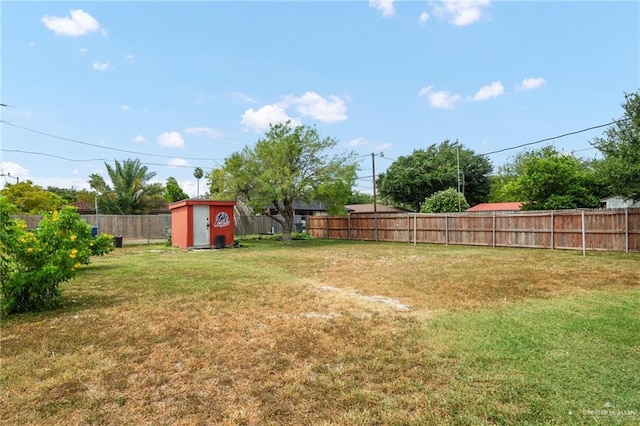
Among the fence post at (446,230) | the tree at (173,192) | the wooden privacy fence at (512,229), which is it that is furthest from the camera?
the tree at (173,192)

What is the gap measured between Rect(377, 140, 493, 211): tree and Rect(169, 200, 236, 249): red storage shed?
24.9 meters

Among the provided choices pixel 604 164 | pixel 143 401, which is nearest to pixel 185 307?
pixel 143 401

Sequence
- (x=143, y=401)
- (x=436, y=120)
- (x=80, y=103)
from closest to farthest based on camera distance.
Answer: (x=143, y=401) < (x=80, y=103) < (x=436, y=120)

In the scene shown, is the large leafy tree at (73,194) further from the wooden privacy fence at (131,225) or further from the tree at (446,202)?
the tree at (446,202)

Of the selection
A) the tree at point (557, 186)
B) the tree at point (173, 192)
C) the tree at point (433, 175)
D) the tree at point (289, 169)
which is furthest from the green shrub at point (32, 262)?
the tree at point (173, 192)

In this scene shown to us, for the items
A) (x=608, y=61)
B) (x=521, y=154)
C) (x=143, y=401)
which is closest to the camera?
(x=143, y=401)

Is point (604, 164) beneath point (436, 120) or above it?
beneath

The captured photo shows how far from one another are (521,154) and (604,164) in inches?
1587

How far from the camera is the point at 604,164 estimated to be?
10539 mm

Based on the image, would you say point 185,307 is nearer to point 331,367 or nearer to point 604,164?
point 331,367

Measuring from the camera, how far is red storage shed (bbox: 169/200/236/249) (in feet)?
50.8

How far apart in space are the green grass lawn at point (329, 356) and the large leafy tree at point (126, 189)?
62.4ft

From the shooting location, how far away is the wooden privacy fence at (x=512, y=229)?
12.0 meters

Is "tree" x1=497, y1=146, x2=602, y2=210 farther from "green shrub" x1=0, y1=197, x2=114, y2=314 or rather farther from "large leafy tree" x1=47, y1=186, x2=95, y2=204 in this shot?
"large leafy tree" x1=47, y1=186, x2=95, y2=204
